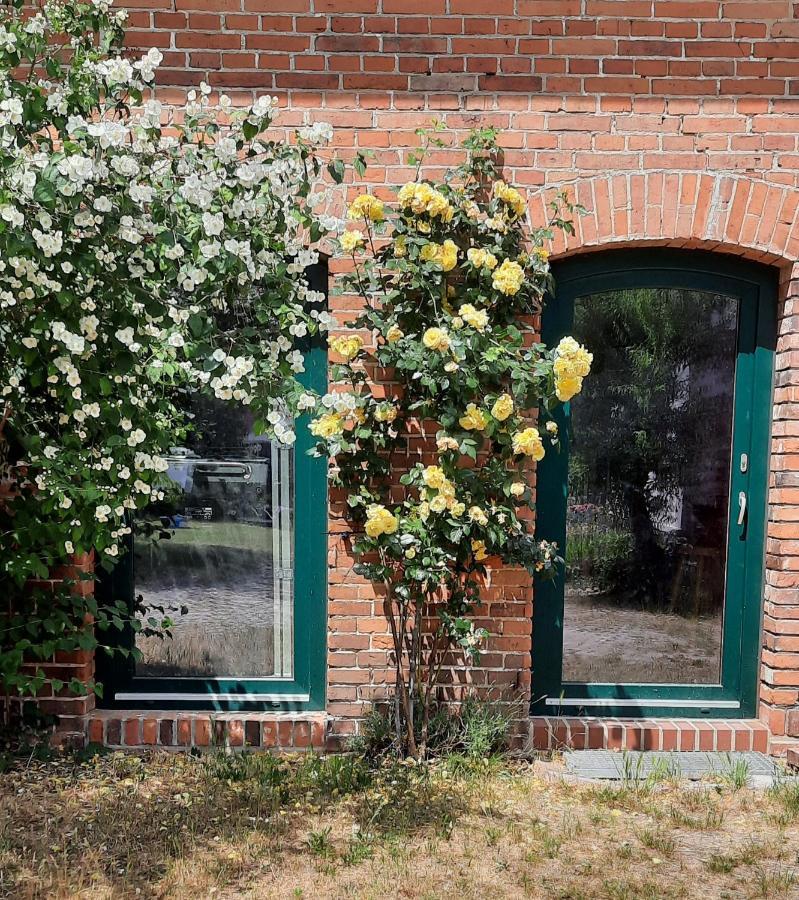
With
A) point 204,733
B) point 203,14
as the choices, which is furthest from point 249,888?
point 203,14

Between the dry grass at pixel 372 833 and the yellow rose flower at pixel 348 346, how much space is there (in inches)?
70.7

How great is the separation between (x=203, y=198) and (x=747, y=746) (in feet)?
11.3

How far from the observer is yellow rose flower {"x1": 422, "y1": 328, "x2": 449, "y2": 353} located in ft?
10.7

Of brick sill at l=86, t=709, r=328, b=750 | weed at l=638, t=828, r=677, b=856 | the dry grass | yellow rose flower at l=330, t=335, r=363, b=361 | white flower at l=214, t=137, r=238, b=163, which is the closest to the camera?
white flower at l=214, t=137, r=238, b=163

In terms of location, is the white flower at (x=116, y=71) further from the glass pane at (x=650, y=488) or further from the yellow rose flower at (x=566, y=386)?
the glass pane at (x=650, y=488)

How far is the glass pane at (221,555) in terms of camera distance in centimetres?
401

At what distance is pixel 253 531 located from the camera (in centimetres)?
404

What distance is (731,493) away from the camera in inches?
158

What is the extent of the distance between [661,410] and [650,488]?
1.28 ft

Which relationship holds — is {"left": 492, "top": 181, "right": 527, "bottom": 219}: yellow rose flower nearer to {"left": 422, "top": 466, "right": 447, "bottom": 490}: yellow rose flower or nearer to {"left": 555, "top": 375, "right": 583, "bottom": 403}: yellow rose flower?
{"left": 555, "top": 375, "right": 583, "bottom": 403}: yellow rose flower

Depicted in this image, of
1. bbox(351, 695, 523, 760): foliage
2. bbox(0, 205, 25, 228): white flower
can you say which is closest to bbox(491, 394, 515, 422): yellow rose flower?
bbox(351, 695, 523, 760): foliage

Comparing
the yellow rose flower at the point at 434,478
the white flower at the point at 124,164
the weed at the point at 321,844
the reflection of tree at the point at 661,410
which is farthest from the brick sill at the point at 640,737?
the white flower at the point at 124,164

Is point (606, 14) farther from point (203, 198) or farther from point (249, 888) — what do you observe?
point (249, 888)

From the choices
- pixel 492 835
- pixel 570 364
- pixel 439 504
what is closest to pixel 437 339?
pixel 570 364
